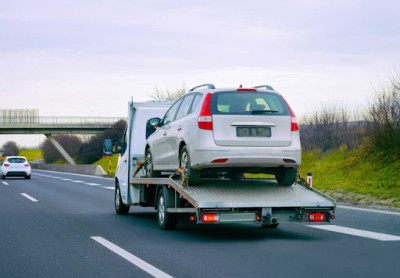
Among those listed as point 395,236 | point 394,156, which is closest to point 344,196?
point 394,156

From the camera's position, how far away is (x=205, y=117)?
9.56m

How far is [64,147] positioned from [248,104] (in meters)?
104

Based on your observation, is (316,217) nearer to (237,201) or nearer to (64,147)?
(237,201)

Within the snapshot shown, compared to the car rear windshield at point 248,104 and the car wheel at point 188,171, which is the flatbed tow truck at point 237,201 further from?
the car rear windshield at point 248,104

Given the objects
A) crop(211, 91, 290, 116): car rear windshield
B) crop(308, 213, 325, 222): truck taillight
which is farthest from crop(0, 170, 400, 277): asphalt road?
crop(211, 91, 290, 116): car rear windshield

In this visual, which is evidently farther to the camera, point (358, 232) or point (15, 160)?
point (15, 160)

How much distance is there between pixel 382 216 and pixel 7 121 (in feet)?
205

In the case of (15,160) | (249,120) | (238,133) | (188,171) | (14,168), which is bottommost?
(14,168)

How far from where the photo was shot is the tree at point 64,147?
106 metres

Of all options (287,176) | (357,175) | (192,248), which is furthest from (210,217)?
(357,175)

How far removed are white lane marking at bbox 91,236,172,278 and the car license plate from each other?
7.94 feet

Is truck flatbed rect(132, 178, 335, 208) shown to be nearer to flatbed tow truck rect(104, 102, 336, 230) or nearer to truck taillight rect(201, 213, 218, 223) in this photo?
flatbed tow truck rect(104, 102, 336, 230)

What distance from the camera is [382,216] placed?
42.1 ft

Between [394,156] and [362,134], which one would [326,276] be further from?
[362,134]
